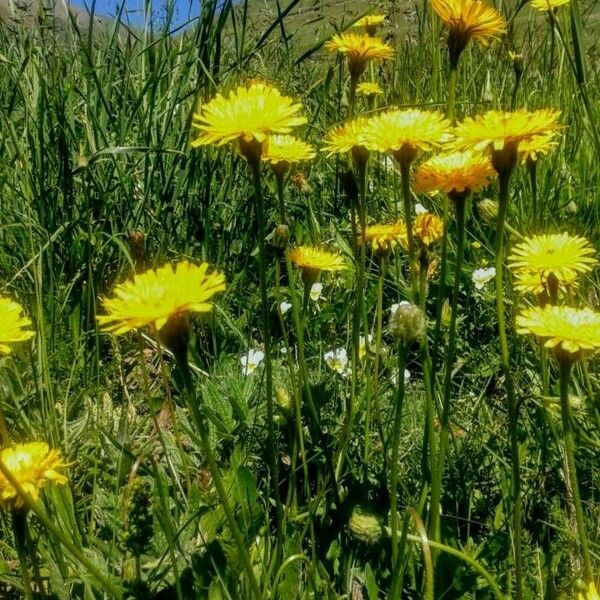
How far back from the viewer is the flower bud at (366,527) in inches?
43.4

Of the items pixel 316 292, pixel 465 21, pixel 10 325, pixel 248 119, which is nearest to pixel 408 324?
pixel 248 119

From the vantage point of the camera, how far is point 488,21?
3.78ft

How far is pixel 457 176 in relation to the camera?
105cm

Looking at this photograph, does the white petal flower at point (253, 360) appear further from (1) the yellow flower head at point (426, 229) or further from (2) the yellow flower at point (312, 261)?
(1) the yellow flower head at point (426, 229)

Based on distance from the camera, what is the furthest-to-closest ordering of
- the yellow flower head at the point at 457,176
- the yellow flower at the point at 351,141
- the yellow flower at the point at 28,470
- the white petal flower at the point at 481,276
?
the white petal flower at the point at 481,276
the yellow flower at the point at 351,141
the yellow flower head at the point at 457,176
the yellow flower at the point at 28,470

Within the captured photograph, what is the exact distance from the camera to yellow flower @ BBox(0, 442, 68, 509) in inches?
32.1

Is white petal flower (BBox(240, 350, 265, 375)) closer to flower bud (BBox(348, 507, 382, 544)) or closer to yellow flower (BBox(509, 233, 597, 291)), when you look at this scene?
flower bud (BBox(348, 507, 382, 544))

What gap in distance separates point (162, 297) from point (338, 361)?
880 millimetres

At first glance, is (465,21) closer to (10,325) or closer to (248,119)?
(248,119)

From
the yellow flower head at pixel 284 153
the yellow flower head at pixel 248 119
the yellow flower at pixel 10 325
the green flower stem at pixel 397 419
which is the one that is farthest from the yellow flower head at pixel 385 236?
the yellow flower at pixel 10 325

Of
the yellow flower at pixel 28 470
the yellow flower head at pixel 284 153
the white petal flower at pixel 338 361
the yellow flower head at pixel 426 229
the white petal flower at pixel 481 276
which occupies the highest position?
the yellow flower head at pixel 284 153

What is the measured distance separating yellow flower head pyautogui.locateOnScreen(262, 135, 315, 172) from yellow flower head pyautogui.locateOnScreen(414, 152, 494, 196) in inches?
7.5

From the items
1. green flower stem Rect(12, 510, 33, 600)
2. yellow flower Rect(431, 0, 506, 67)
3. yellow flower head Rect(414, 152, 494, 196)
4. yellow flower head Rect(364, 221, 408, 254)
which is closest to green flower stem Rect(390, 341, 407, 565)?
yellow flower head Rect(414, 152, 494, 196)

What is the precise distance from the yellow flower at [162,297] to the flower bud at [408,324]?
0.18m
